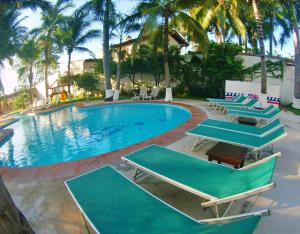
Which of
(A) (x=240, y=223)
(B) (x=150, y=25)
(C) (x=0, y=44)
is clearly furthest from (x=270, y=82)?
(C) (x=0, y=44)

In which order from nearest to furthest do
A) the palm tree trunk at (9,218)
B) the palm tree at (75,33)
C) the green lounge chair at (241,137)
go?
the palm tree trunk at (9,218) < the green lounge chair at (241,137) < the palm tree at (75,33)

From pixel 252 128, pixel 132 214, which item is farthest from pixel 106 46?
pixel 132 214

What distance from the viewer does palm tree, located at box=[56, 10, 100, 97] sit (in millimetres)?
20969

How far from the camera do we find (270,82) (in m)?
15.2

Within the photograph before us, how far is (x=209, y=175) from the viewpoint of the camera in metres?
4.14

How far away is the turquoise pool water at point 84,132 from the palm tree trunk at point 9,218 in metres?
5.26

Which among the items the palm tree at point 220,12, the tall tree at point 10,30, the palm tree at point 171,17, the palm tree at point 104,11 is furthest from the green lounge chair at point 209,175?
the palm tree at point 104,11

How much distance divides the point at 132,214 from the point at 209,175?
62.8 inches

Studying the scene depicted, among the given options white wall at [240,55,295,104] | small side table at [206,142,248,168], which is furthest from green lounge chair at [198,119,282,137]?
white wall at [240,55,295,104]

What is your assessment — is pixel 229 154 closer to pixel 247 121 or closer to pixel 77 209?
pixel 77 209

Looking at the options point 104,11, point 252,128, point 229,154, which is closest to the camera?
point 229,154

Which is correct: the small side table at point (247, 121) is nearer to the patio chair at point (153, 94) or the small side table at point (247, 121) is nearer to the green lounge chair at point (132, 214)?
the green lounge chair at point (132, 214)

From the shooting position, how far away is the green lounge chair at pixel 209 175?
3.37 metres

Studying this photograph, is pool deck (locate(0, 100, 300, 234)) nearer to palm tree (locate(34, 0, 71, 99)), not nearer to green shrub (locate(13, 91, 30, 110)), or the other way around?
palm tree (locate(34, 0, 71, 99))
